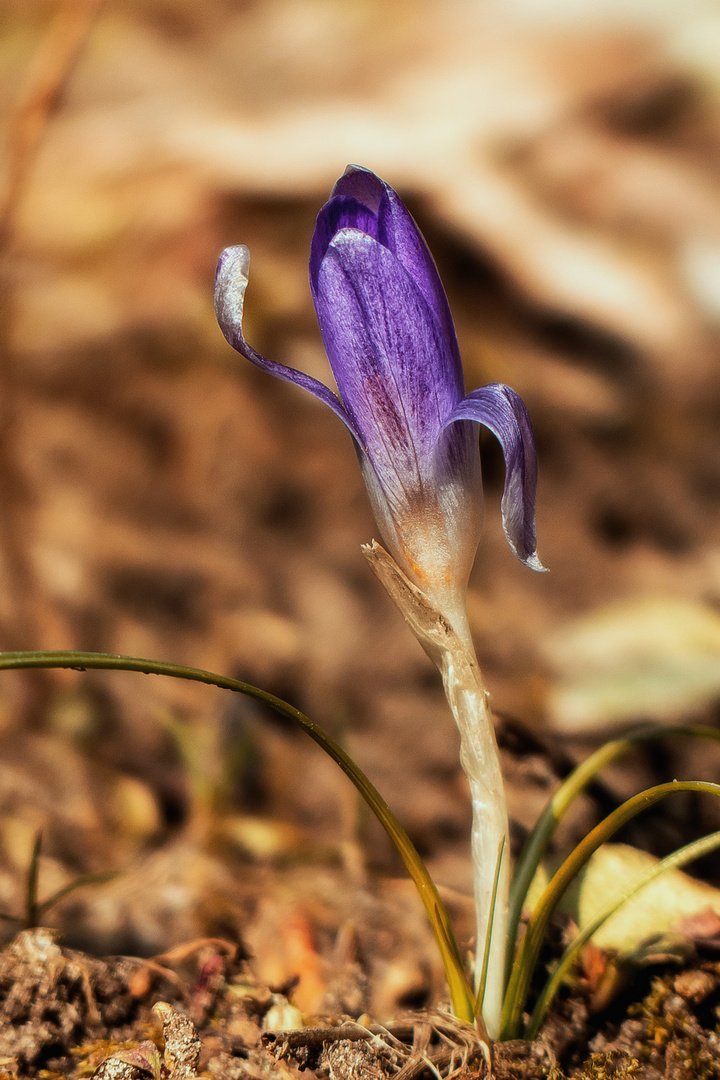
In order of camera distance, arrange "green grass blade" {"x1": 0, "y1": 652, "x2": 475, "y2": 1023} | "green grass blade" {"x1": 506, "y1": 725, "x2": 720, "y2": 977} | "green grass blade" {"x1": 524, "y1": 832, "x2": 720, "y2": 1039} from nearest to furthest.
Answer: "green grass blade" {"x1": 0, "y1": 652, "x2": 475, "y2": 1023} → "green grass blade" {"x1": 524, "y1": 832, "x2": 720, "y2": 1039} → "green grass blade" {"x1": 506, "y1": 725, "x2": 720, "y2": 977}

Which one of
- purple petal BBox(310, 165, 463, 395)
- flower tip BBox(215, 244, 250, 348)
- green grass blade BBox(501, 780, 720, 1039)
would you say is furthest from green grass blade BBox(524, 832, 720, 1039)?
flower tip BBox(215, 244, 250, 348)

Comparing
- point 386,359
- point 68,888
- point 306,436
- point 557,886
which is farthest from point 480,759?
point 306,436

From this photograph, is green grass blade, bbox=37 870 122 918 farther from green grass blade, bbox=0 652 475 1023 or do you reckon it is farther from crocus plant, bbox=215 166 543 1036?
crocus plant, bbox=215 166 543 1036

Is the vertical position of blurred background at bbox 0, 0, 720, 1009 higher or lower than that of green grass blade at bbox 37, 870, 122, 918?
higher

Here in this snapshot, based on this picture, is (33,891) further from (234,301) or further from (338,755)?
(234,301)

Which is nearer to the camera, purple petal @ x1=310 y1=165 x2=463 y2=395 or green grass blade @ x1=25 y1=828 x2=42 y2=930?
purple petal @ x1=310 y1=165 x2=463 y2=395

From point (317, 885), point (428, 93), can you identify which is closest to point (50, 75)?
point (317, 885)

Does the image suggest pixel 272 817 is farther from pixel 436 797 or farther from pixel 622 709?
pixel 622 709

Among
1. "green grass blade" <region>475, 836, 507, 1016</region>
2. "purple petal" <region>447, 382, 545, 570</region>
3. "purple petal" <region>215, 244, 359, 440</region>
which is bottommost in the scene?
"green grass blade" <region>475, 836, 507, 1016</region>
